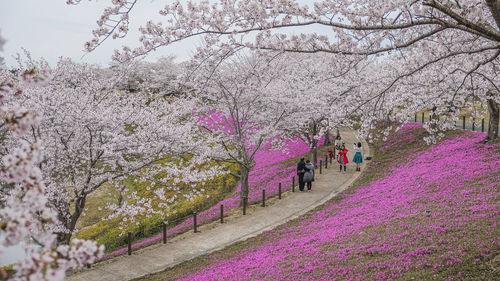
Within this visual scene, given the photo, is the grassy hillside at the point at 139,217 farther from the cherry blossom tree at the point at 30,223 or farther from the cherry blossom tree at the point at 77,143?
the cherry blossom tree at the point at 30,223

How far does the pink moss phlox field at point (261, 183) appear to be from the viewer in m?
17.5

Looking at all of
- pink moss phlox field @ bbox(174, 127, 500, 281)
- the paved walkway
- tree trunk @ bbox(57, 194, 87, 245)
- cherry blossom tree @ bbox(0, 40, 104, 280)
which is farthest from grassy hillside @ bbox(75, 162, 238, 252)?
cherry blossom tree @ bbox(0, 40, 104, 280)

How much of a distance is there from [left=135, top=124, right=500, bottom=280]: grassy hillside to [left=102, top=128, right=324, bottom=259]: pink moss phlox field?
453cm

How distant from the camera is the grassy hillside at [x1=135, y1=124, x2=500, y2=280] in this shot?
292 inches

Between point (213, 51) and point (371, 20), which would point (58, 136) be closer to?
point (213, 51)

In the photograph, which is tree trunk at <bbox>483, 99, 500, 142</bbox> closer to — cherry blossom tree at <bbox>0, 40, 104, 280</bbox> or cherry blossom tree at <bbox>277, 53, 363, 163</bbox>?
cherry blossom tree at <bbox>277, 53, 363, 163</bbox>

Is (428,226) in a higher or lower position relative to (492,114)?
lower

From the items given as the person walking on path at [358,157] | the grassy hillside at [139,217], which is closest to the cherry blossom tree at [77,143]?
the grassy hillside at [139,217]

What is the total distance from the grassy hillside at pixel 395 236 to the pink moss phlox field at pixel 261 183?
14.9 ft

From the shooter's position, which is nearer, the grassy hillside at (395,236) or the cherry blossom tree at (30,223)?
the cherry blossom tree at (30,223)

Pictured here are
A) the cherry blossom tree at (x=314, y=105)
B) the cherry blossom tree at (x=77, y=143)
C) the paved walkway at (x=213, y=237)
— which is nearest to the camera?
the cherry blossom tree at (x=77, y=143)

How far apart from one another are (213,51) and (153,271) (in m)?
8.46

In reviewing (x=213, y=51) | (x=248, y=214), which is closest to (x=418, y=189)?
(x=248, y=214)

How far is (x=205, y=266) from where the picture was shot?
1191 centimetres
